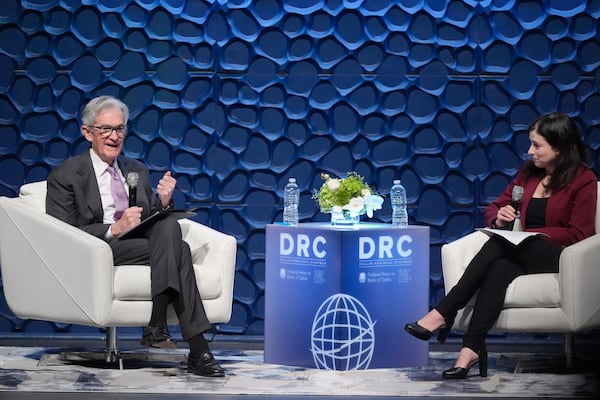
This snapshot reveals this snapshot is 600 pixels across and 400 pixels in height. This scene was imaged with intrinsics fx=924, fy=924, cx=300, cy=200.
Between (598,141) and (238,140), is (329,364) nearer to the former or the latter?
(238,140)

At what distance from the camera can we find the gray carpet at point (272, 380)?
3938mm

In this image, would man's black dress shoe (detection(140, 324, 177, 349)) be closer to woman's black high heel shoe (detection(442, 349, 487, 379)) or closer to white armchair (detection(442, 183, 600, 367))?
woman's black high heel shoe (detection(442, 349, 487, 379))

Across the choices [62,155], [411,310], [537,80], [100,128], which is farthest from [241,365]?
[537,80]

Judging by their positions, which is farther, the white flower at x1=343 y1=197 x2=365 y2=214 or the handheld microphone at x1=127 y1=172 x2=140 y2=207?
the white flower at x1=343 y1=197 x2=365 y2=214

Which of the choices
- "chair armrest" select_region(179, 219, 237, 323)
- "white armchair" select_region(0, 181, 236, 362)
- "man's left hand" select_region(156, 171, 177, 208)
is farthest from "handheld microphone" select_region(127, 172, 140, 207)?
"chair armrest" select_region(179, 219, 237, 323)

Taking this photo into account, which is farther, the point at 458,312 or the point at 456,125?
the point at 456,125

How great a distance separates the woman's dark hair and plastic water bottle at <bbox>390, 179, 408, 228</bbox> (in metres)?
0.85

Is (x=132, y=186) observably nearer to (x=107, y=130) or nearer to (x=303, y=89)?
(x=107, y=130)

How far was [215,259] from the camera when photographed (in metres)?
4.63

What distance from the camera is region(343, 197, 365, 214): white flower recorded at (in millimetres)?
4691

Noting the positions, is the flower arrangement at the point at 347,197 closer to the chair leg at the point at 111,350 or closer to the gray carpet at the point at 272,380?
the gray carpet at the point at 272,380

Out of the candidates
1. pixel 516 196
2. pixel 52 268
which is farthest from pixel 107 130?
pixel 516 196

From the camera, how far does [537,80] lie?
5.41 metres

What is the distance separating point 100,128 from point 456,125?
2069 millimetres
